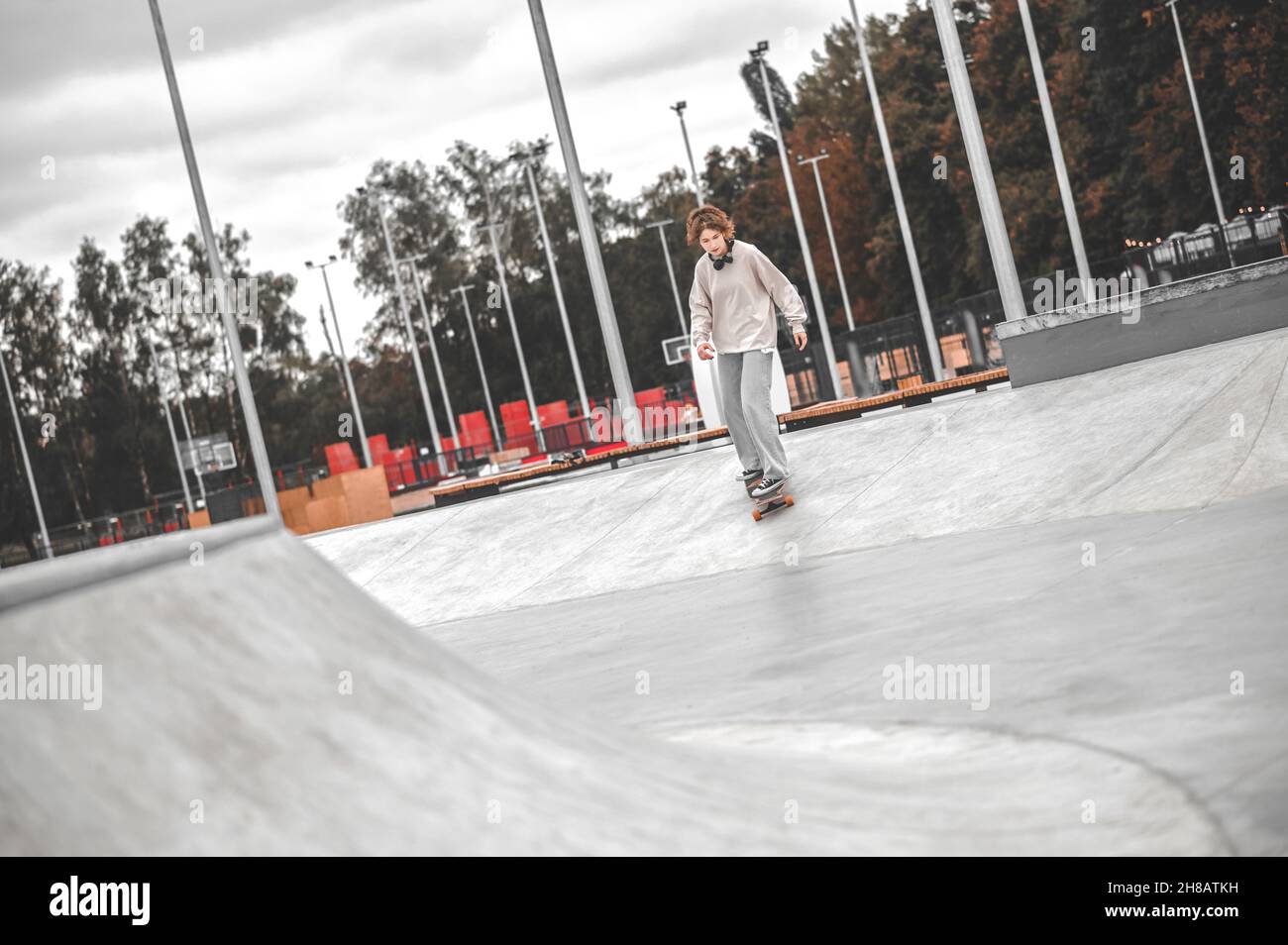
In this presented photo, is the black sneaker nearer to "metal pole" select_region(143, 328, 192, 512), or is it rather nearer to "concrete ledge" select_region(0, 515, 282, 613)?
"concrete ledge" select_region(0, 515, 282, 613)

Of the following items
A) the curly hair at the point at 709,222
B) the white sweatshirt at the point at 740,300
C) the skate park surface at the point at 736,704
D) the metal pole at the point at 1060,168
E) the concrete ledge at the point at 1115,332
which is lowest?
the skate park surface at the point at 736,704

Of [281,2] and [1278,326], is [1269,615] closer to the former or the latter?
[1278,326]

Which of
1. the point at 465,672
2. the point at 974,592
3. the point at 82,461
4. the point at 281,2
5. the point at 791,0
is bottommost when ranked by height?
the point at 974,592

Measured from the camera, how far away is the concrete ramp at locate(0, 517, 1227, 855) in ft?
6.39

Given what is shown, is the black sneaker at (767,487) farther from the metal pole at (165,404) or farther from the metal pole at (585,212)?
the metal pole at (165,404)

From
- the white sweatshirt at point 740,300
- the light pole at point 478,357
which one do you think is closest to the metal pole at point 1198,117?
the light pole at point 478,357

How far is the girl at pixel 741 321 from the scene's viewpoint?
8.45 m

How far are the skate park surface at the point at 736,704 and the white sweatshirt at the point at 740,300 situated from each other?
1.88 meters

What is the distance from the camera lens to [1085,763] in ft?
9.30

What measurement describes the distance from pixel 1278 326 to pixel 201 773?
1102 centimetres

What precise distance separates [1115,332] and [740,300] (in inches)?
145

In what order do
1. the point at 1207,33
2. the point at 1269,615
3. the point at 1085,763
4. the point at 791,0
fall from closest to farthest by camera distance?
the point at 1085,763
the point at 1269,615
the point at 1207,33
the point at 791,0

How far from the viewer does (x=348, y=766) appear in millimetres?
2139
